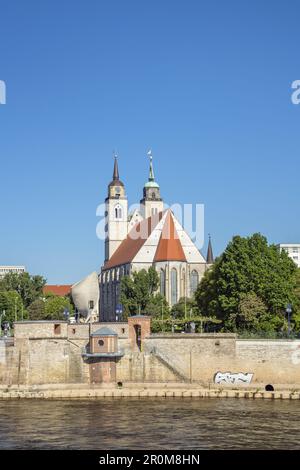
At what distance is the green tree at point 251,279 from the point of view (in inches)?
2911

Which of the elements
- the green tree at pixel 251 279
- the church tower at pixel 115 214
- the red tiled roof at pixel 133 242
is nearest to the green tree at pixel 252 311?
the green tree at pixel 251 279

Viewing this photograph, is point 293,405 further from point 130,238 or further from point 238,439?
point 130,238

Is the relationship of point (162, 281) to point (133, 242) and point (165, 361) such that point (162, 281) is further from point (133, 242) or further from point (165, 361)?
point (165, 361)

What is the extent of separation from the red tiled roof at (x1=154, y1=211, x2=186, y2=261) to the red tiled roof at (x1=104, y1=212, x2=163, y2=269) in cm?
269

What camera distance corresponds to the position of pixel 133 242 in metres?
138

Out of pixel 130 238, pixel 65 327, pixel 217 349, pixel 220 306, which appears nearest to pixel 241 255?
pixel 220 306

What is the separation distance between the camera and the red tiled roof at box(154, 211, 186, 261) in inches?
4855

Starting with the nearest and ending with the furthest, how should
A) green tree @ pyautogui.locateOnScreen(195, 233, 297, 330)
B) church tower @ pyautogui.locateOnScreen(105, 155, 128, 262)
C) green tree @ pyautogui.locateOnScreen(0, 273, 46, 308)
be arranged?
green tree @ pyautogui.locateOnScreen(195, 233, 297, 330) → green tree @ pyautogui.locateOnScreen(0, 273, 46, 308) → church tower @ pyautogui.locateOnScreen(105, 155, 128, 262)

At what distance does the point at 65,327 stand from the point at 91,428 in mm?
19976

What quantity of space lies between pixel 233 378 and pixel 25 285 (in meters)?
67.4

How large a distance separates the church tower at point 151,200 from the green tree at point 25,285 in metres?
32.1

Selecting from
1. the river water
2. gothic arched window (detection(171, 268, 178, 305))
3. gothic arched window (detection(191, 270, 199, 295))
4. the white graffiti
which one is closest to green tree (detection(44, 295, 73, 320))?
gothic arched window (detection(171, 268, 178, 305))

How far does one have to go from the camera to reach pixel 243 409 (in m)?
52.9

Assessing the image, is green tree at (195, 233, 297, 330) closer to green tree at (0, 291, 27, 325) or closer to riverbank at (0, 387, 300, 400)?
riverbank at (0, 387, 300, 400)
